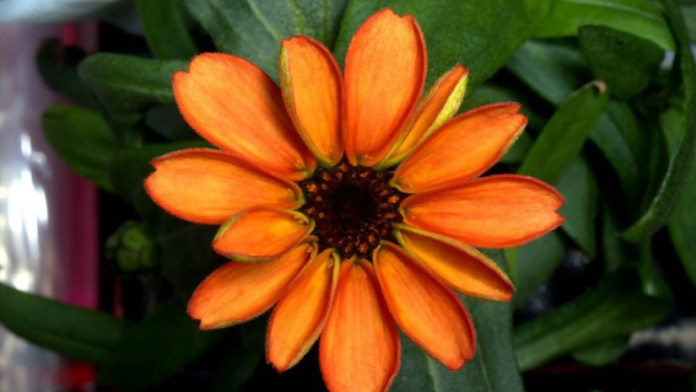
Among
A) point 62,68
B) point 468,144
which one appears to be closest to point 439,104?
point 468,144

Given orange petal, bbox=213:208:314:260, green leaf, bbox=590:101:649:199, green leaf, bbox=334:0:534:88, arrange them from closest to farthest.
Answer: orange petal, bbox=213:208:314:260 → green leaf, bbox=334:0:534:88 → green leaf, bbox=590:101:649:199

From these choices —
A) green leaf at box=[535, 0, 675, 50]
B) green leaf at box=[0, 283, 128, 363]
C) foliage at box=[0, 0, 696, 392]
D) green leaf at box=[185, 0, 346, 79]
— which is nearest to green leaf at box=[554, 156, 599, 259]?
foliage at box=[0, 0, 696, 392]

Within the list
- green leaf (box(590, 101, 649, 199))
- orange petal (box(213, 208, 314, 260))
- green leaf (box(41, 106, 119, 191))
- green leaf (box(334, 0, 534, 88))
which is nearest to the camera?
orange petal (box(213, 208, 314, 260))

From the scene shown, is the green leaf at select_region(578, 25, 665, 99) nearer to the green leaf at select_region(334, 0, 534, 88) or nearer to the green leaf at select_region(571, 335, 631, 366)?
the green leaf at select_region(334, 0, 534, 88)

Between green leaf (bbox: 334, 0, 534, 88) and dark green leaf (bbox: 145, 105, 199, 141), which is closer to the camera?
green leaf (bbox: 334, 0, 534, 88)

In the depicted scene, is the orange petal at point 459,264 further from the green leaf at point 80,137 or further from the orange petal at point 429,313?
the green leaf at point 80,137

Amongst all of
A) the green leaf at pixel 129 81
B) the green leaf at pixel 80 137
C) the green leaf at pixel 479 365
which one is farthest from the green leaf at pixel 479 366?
the green leaf at pixel 80 137

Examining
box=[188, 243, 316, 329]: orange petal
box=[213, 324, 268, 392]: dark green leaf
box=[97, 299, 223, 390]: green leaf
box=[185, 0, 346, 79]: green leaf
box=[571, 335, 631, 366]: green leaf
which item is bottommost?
box=[571, 335, 631, 366]: green leaf

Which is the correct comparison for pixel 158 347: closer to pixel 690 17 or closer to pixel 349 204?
pixel 349 204
